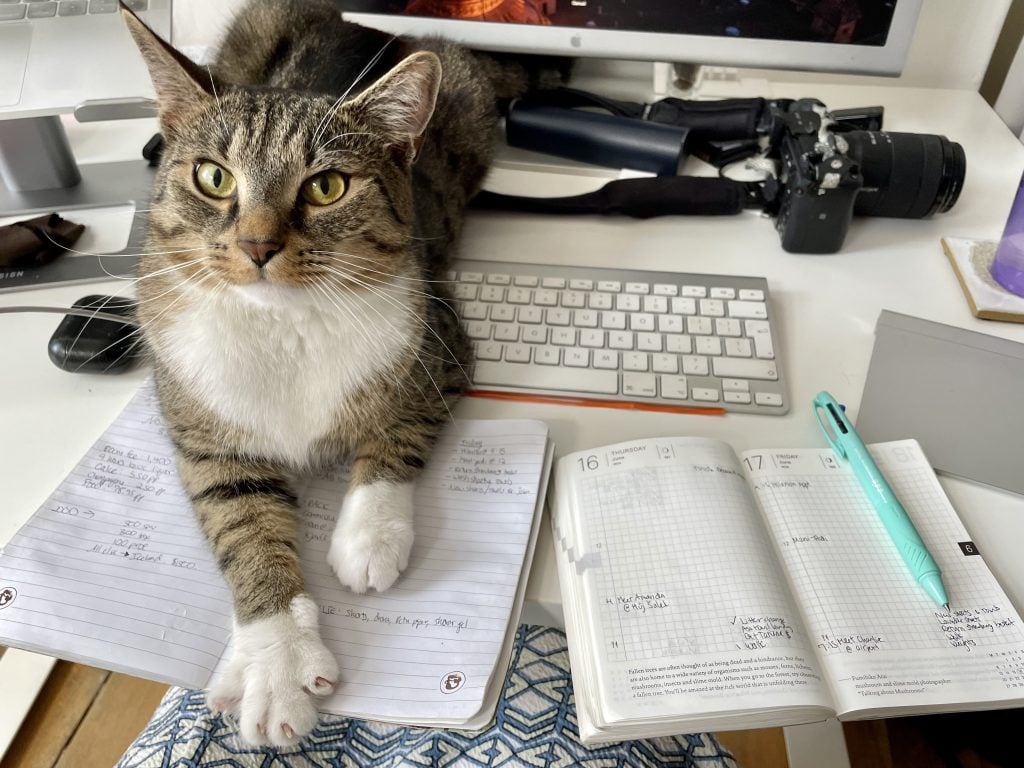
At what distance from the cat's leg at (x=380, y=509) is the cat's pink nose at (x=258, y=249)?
233 millimetres

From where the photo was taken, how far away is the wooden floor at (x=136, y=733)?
1185mm

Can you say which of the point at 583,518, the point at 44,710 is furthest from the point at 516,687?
the point at 44,710

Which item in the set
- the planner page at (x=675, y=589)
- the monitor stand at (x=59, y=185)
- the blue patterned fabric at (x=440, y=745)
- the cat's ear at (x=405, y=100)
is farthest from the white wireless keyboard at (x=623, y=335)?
the monitor stand at (x=59, y=185)

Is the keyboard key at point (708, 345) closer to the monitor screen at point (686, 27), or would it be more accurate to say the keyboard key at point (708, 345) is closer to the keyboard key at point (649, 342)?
the keyboard key at point (649, 342)

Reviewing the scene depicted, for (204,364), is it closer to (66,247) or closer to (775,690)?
(66,247)

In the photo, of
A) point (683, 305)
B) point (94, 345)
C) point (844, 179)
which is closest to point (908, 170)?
point (844, 179)

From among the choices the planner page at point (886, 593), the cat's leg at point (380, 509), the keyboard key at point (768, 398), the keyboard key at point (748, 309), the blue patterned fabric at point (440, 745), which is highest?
the keyboard key at point (748, 309)

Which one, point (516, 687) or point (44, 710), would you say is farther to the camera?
point (44, 710)

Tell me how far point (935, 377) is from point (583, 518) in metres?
0.43

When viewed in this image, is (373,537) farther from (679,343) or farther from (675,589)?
(679,343)

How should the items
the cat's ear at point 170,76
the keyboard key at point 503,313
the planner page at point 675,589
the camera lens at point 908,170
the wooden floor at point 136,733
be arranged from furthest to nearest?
the wooden floor at point 136,733
the camera lens at point 908,170
the keyboard key at point 503,313
the cat's ear at point 170,76
the planner page at point 675,589

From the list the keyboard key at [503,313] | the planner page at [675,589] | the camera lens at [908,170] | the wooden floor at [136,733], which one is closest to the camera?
the planner page at [675,589]

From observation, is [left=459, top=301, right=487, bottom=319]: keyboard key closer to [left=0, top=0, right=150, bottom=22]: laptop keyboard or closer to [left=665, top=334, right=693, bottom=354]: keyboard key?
[left=665, top=334, right=693, bottom=354]: keyboard key

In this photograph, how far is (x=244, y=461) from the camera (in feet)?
2.47
